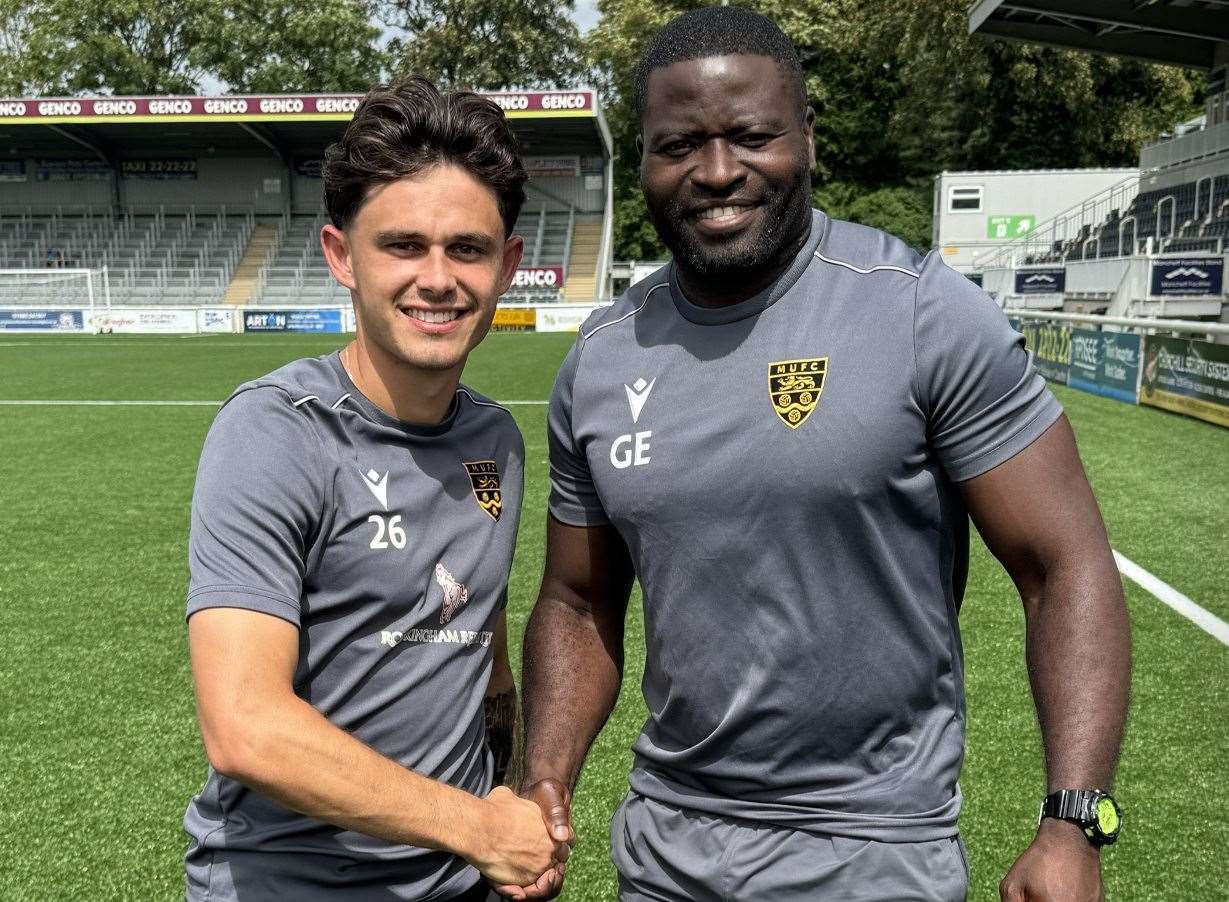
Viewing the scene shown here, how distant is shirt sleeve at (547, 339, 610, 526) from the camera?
6.88 feet

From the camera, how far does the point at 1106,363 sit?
51.2 feet

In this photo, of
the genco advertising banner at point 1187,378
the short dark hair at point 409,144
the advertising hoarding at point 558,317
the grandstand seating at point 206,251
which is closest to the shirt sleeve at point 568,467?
the short dark hair at point 409,144

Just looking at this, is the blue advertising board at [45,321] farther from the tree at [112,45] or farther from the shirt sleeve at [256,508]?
the shirt sleeve at [256,508]

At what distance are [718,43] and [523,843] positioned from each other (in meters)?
1.32

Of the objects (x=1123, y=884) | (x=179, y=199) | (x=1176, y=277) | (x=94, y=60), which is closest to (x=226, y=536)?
(x=1123, y=884)

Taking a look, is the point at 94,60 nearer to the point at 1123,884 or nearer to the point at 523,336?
the point at 523,336

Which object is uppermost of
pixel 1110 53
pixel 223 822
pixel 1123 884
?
pixel 1110 53

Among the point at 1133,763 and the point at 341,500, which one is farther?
the point at 1133,763

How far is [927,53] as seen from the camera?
151 ft

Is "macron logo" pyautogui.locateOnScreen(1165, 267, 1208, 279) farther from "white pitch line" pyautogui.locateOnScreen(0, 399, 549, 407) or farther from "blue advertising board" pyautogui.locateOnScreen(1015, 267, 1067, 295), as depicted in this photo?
"white pitch line" pyautogui.locateOnScreen(0, 399, 549, 407)

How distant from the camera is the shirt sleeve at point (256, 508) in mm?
1710

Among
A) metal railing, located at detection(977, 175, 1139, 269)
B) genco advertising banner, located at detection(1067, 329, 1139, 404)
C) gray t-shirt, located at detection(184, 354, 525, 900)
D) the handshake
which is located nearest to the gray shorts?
the handshake

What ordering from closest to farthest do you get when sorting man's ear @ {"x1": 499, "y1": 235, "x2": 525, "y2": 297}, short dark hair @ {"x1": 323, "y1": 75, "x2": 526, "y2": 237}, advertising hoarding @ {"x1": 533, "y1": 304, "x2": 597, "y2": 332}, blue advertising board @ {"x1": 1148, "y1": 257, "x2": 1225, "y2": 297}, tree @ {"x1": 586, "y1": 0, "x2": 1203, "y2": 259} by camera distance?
1. short dark hair @ {"x1": 323, "y1": 75, "x2": 526, "y2": 237}
2. man's ear @ {"x1": 499, "y1": 235, "x2": 525, "y2": 297}
3. blue advertising board @ {"x1": 1148, "y1": 257, "x2": 1225, "y2": 297}
4. advertising hoarding @ {"x1": 533, "y1": 304, "x2": 597, "y2": 332}
5. tree @ {"x1": 586, "y1": 0, "x2": 1203, "y2": 259}

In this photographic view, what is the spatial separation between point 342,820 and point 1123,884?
2.80 meters
